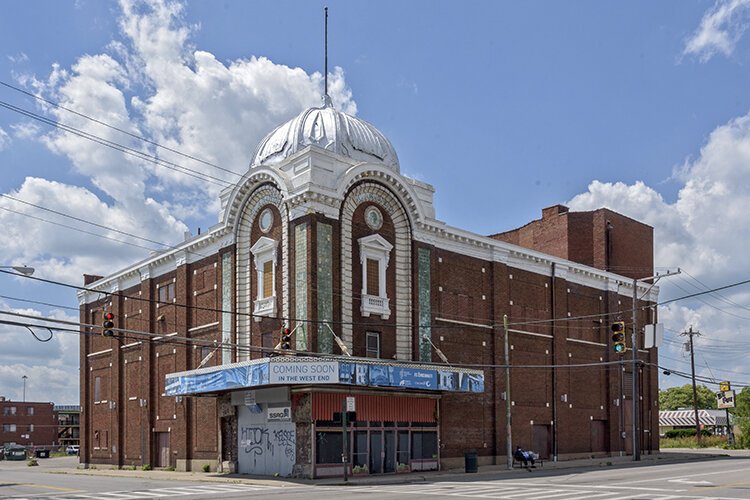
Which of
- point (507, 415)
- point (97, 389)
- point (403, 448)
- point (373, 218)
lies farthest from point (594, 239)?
point (97, 389)

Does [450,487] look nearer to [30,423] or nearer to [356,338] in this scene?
[356,338]

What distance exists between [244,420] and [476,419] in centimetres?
1199

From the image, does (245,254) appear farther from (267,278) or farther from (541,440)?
(541,440)

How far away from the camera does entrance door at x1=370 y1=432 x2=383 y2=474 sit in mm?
36250

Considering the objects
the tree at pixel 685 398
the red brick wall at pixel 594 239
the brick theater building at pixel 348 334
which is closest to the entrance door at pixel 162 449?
the brick theater building at pixel 348 334

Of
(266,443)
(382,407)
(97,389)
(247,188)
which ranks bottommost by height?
(266,443)

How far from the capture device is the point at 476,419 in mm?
42750

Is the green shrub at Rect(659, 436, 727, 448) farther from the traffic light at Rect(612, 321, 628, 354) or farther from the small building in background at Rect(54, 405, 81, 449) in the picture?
the small building in background at Rect(54, 405, 81, 449)

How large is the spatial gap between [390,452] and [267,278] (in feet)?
32.4

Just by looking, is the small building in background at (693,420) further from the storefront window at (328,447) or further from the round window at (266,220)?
the round window at (266,220)

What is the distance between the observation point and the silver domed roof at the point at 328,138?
137 ft

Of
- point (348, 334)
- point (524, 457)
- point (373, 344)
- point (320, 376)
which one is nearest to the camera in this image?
point (320, 376)

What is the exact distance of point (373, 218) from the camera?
130ft

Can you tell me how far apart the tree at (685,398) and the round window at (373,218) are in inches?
4623
